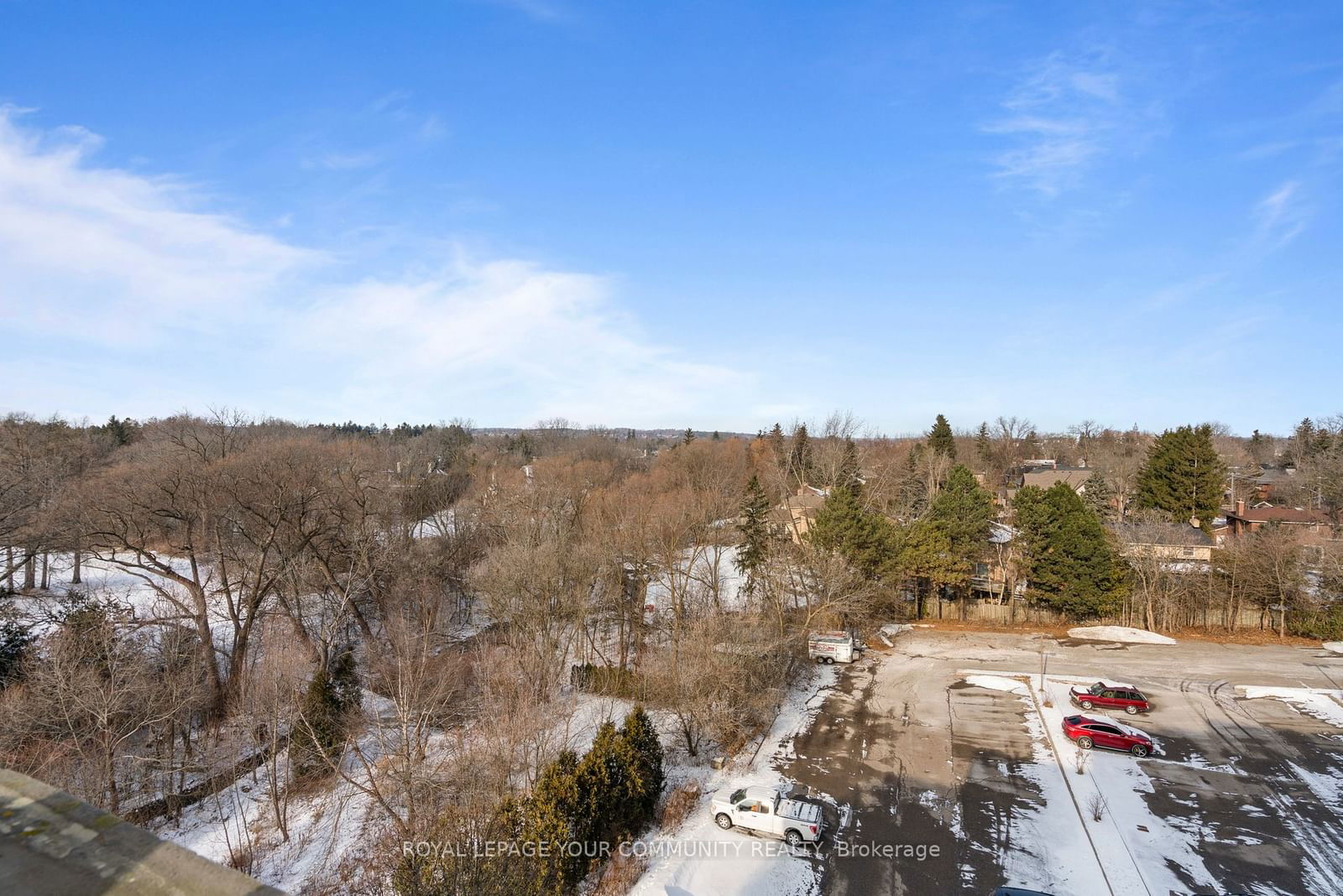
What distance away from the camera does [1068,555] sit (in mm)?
36625

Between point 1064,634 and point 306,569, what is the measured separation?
126 feet

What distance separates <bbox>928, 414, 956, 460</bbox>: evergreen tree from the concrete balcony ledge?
76.9 m

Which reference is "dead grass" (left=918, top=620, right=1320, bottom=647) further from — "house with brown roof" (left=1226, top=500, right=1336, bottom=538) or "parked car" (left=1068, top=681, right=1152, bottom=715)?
"parked car" (left=1068, top=681, right=1152, bottom=715)

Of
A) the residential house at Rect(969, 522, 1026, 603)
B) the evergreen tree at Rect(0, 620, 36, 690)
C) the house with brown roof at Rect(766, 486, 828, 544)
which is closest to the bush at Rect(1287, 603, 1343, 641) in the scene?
the residential house at Rect(969, 522, 1026, 603)

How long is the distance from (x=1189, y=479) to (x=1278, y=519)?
6522 millimetres

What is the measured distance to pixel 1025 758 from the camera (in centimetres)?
2120

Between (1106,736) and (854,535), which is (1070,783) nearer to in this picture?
(1106,736)

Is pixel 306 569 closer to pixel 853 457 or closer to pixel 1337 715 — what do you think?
pixel 1337 715

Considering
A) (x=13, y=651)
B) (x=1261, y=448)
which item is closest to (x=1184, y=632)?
(x=13, y=651)

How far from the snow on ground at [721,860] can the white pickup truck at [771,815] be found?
29 cm

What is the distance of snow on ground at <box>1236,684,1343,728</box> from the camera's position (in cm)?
2395

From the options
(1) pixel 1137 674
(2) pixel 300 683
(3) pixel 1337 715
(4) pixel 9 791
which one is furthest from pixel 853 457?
(4) pixel 9 791

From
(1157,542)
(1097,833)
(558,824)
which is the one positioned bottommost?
(1097,833)

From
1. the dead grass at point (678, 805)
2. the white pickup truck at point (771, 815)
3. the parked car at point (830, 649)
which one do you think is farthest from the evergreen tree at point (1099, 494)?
the dead grass at point (678, 805)
